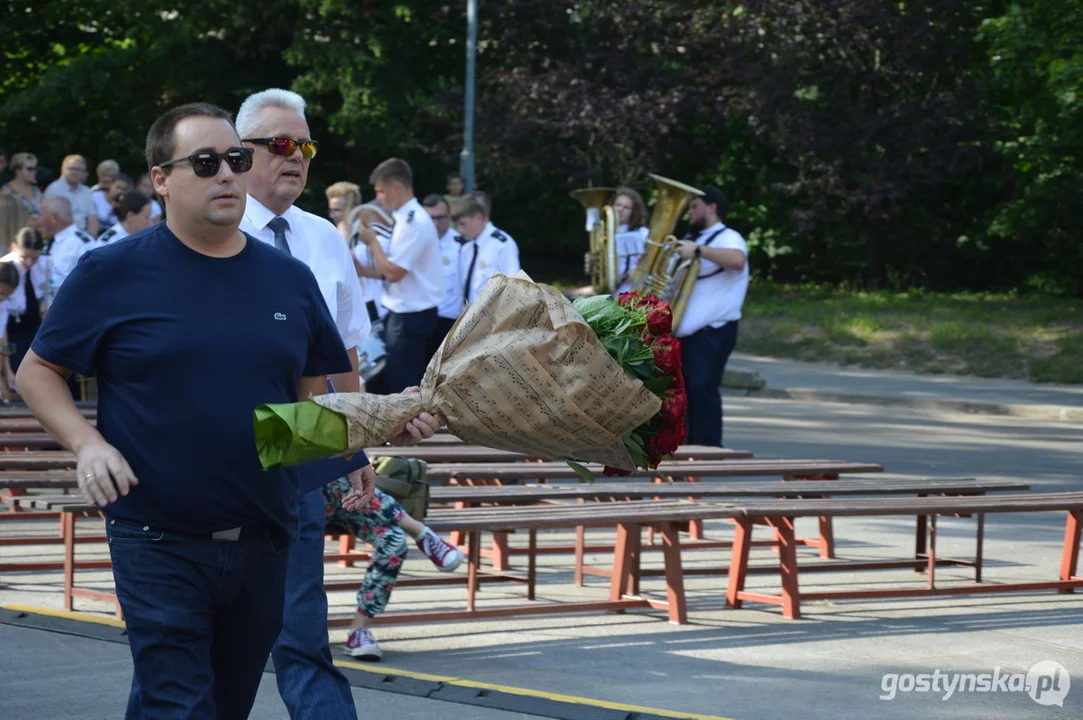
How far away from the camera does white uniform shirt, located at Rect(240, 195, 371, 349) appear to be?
4.34m

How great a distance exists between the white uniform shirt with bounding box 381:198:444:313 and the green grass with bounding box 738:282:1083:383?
1071cm

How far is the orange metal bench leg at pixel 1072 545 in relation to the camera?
24.8 feet

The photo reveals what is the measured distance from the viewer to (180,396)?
10.9 ft

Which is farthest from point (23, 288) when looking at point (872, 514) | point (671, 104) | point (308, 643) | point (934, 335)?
point (671, 104)

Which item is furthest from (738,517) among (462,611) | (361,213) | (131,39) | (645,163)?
(131,39)

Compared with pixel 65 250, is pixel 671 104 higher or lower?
higher

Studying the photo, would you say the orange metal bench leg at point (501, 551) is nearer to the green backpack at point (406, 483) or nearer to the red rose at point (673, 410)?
the green backpack at point (406, 483)

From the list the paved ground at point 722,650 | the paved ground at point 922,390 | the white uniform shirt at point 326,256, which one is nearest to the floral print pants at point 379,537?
the paved ground at point 722,650

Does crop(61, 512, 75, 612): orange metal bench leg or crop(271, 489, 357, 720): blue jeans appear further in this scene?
crop(61, 512, 75, 612): orange metal bench leg

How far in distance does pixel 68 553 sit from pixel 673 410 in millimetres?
3710

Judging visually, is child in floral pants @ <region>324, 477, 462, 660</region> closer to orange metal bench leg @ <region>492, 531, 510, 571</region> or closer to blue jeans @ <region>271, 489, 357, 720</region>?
blue jeans @ <region>271, 489, 357, 720</region>

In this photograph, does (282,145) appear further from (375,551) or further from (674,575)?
(674,575)

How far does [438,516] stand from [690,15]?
25.9 metres

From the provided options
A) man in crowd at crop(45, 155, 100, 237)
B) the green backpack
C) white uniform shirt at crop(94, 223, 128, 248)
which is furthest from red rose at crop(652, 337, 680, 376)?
man in crowd at crop(45, 155, 100, 237)
